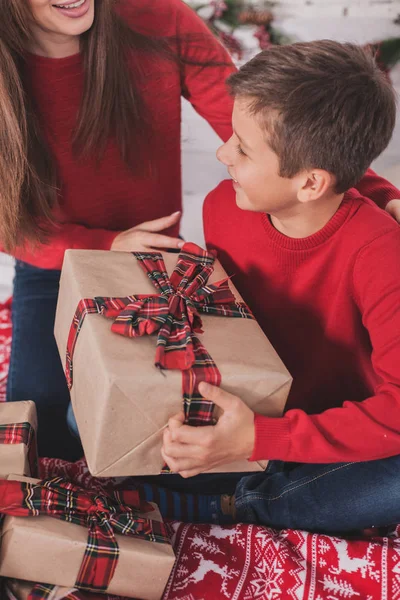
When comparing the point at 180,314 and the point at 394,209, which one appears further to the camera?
the point at 394,209

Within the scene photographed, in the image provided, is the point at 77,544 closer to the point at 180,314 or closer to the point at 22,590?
the point at 22,590

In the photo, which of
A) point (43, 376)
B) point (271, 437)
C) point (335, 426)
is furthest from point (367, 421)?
point (43, 376)

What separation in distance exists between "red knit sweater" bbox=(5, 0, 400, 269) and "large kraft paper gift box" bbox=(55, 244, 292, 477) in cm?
36

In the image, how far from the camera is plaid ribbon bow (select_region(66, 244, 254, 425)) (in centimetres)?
86

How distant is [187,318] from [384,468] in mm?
471

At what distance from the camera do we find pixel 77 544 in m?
0.94

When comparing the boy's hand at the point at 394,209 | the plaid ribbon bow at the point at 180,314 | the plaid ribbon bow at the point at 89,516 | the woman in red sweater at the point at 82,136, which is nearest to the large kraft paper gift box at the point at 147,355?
the plaid ribbon bow at the point at 180,314

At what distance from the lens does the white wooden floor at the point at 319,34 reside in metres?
1.79

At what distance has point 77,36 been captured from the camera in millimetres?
1244

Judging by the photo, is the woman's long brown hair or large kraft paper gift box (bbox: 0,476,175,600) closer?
large kraft paper gift box (bbox: 0,476,175,600)

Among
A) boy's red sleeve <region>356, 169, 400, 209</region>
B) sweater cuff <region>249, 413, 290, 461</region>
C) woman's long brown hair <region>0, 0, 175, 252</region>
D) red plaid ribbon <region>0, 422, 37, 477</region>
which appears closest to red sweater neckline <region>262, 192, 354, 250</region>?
boy's red sleeve <region>356, 169, 400, 209</region>

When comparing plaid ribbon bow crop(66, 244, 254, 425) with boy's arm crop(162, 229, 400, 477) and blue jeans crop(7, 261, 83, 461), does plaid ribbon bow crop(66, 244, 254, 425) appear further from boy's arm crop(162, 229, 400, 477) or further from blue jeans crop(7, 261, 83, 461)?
blue jeans crop(7, 261, 83, 461)

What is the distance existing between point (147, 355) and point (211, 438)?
15cm

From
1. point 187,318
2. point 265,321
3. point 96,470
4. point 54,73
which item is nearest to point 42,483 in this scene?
point 96,470
